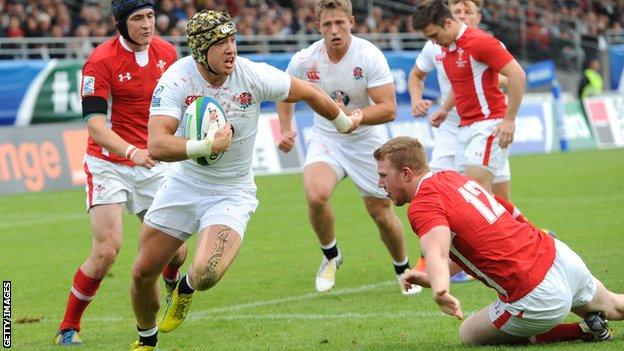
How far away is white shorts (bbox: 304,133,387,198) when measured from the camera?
10.9 meters

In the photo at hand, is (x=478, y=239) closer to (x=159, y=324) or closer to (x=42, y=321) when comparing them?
(x=159, y=324)

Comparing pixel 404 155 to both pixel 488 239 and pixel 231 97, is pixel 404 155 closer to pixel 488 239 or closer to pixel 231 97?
pixel 488 239

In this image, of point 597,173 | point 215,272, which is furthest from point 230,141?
point 597,173

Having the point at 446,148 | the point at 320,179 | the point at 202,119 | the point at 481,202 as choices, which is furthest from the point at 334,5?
the point at 481,202

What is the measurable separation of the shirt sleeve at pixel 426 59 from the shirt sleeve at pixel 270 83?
4.34 m

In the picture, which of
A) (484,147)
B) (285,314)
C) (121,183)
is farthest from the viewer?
(484,147)

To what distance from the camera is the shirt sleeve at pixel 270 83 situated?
25.8 ft

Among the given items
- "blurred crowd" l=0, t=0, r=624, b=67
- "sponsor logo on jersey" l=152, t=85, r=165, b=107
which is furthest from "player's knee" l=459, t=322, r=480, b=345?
"blurred crowd" l=0, t=0, r=624, b=67

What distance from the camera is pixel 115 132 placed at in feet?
30.5

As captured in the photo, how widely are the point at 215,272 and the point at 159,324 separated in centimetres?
95

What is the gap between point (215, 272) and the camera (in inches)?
302

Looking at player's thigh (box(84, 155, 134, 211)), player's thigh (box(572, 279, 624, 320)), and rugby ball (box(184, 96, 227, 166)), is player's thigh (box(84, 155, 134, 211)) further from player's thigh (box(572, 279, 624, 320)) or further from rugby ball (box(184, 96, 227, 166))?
player's thigh (box(572, 279, 624, 320))

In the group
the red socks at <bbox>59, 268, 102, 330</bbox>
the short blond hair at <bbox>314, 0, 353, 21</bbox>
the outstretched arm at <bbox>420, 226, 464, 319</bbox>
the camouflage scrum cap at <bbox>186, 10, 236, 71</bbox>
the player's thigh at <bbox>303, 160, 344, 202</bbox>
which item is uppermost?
the camouflage scrum cap at <bbox>186, 10, 236, 71</bbox>

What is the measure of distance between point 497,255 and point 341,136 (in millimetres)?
4078
